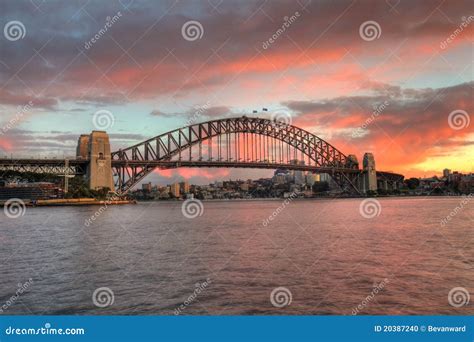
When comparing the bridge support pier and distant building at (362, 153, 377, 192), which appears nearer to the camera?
the bridge support pier

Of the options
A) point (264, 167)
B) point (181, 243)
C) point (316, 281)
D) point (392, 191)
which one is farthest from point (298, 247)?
point (392, 191)

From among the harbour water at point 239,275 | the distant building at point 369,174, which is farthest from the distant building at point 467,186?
the harbour water at point 239,275

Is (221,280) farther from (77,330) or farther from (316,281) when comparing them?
(77,330)

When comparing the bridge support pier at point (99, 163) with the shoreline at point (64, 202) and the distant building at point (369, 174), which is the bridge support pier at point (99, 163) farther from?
the distant building at point (369, 174)

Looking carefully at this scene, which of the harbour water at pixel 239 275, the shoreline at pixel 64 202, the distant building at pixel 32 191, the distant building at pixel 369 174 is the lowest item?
the harbour water at pixel 239 275

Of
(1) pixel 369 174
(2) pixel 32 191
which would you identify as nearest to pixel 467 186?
Result: (1) pixel 369 174

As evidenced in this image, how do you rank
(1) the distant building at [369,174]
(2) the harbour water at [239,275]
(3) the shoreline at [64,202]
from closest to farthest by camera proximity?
1. (2) the harbour water at [239,275]
2. (3) the shoreline at [64,202]
3. (1) the distant building at [369,174]

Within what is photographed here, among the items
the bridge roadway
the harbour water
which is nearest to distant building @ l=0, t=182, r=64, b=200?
the bridge roadway

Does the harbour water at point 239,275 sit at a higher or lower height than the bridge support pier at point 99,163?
lower

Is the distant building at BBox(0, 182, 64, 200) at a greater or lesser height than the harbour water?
greater

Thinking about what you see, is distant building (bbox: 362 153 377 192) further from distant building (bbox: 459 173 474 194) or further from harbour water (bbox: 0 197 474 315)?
harbour water (bbox: 0 197 474 315)

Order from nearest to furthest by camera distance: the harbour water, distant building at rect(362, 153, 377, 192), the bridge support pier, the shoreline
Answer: the harbour water < the shoreline < the bridge support pier < distant building at rect(362, 153, 377, 192)
